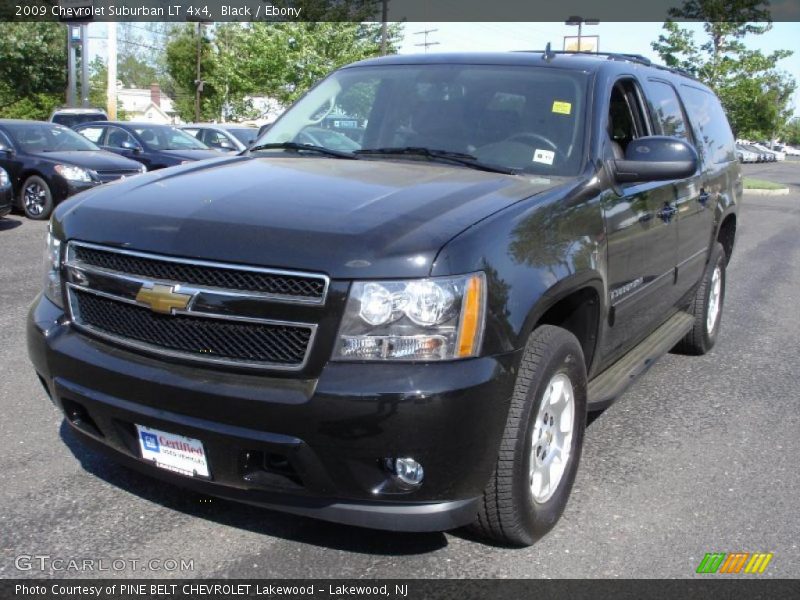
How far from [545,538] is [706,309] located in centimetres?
319

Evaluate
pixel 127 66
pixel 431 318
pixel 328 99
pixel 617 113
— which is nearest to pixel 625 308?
pixel 617 113

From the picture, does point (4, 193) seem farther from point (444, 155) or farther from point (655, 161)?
point (655, 161)

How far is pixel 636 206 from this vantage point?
3988mm

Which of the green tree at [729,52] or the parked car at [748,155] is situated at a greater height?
the green tree at [729,52]

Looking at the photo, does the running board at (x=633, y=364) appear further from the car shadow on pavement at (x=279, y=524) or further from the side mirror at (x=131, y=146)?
the side mirror at (x=131, y=146)

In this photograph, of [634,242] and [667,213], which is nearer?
[634,242]

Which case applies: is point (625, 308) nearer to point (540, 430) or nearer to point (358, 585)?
point (540, 430)

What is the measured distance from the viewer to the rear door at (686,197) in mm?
4773

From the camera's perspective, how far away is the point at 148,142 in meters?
15.6

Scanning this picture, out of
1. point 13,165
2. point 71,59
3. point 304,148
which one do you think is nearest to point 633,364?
point 304,148

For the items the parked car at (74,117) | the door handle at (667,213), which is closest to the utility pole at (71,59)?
the parked car at (74,117)

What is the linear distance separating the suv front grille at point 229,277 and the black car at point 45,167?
984cm

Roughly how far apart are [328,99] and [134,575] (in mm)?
2748

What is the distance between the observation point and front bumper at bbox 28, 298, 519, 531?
2.59 meters
